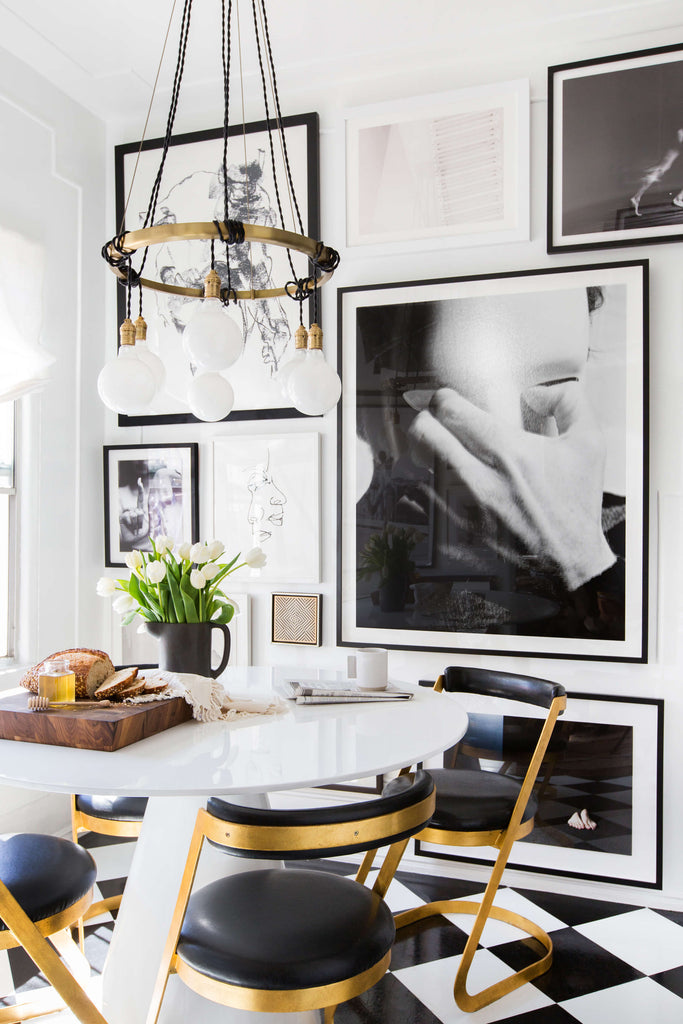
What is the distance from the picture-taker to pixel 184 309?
3.36 metres

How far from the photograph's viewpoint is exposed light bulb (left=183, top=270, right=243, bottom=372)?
67.6 inches

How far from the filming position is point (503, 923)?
2.59 meters

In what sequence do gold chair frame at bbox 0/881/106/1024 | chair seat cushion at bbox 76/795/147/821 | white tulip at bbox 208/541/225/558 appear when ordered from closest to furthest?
gold chair frame at bbox 0/881/106/1024 < white tulip at bbox 208/541/225/558 < chair seat cushion at bbox 76/795/147/821

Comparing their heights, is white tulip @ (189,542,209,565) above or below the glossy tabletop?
above

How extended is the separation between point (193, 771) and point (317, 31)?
269 cm

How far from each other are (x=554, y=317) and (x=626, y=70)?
90cm

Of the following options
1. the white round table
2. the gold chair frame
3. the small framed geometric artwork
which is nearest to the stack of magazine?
the white round table

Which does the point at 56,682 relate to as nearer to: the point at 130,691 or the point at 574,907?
the point at 130,691

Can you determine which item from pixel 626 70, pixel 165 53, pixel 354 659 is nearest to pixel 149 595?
pixel 354 659

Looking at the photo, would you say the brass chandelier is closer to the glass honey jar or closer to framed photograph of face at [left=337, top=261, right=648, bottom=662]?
the glass honey jar

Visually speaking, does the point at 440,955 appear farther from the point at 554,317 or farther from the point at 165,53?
the point at 165,53

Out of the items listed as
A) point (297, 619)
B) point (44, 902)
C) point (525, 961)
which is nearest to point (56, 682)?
point (44, 902)

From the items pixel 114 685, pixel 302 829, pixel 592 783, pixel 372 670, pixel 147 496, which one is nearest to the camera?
pixel 302 829

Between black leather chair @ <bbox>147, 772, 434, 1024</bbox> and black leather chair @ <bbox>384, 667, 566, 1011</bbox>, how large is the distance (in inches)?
25.3
